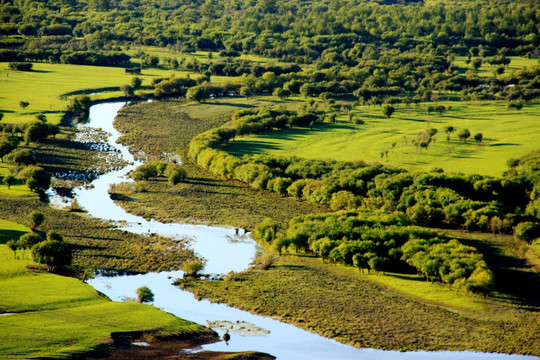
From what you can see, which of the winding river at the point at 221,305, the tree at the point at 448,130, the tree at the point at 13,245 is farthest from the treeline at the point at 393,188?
the tree at the point at 13,245

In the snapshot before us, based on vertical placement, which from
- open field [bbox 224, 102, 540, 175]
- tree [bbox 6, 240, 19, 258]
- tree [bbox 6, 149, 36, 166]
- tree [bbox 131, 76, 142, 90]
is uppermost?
tree [bbox 131, 76, 142, 90]

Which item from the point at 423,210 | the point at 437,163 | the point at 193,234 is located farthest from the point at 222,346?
the point at 437,163

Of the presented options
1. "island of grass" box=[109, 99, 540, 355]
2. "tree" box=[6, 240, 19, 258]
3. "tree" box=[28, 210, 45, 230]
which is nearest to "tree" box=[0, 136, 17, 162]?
"tree" box=[28, 210, 45, 230]

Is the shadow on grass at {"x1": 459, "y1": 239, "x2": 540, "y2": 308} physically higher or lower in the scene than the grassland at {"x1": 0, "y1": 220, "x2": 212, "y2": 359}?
higher

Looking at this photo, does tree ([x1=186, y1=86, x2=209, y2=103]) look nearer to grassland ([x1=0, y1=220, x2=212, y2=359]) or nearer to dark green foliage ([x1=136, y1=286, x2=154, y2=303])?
grassland ([x1=0, y1=220, x2=212, y2=359])

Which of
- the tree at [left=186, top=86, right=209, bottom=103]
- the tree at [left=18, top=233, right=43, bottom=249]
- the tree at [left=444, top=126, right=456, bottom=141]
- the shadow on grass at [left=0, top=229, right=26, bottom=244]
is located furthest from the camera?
the tree at [left=186, top=86, right=209, bottom=103]

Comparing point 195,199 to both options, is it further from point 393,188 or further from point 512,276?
point 512,276

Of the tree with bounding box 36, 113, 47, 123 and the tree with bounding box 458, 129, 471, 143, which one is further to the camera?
the tree with bounding box 36, 113, 47, 123
